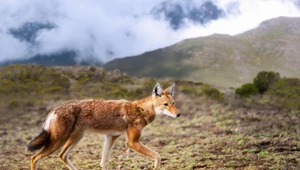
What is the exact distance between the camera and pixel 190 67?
183625 millimetres

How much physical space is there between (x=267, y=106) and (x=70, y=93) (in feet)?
79.5

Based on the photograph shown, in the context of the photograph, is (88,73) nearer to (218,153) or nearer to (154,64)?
(218,153)

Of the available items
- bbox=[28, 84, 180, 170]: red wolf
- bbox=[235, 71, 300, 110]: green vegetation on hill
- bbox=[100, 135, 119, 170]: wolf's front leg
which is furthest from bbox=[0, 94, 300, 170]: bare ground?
bbox=[235, 71, 300, 110]: green vegetation on hill

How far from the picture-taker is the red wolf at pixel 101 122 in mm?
7586

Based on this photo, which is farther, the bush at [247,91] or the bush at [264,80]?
the bush at [264,80]

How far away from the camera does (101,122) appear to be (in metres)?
7.96

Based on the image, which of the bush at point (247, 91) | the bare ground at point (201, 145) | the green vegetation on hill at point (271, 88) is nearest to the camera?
the bare ground at point (201, 145)

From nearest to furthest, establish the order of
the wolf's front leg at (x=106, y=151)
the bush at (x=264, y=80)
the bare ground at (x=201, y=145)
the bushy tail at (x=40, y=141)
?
the bushy tail at (x=40, y=141) → the wolf's front leg at (x=106, y=151) → the bare ground at (x=201, y=145) → the bush at (x=264, y=80)

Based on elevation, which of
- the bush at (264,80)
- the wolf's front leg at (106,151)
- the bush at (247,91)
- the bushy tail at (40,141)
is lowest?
the wolf's front leg at (106,151)

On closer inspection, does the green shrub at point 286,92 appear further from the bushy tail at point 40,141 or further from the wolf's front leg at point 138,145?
the bushy tail at point 40,141

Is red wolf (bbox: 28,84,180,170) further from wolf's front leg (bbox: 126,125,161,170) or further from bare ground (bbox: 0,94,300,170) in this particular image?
bare ground (bbox: 0,94,300,170)

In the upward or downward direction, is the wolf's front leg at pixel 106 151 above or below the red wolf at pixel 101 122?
below

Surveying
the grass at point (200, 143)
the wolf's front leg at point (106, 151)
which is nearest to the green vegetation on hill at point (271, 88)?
the grass at point (200, 143)

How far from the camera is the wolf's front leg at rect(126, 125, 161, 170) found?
7.61 m
